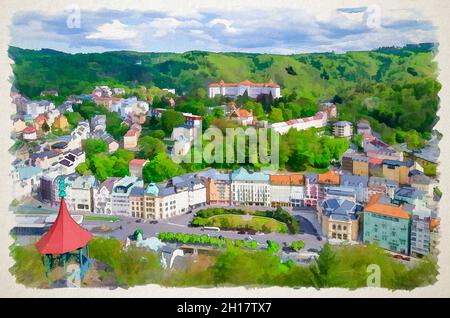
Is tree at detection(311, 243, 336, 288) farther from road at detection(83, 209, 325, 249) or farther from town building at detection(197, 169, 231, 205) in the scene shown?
town building at detection(197, 169, 231, 205)

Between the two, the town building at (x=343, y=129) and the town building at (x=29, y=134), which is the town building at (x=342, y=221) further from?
the town building at (x=29, y=134)

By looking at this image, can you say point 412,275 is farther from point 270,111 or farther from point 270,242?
point 270,111

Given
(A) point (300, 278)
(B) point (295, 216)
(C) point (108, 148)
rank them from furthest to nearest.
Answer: (C) point (108, 148)
(B) point (295, 216)
(A) point (300, 278)

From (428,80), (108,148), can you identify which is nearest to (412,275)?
(428,80)

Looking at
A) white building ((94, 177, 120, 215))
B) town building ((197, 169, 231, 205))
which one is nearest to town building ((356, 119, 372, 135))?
town building ((197, 169, 231, 205))

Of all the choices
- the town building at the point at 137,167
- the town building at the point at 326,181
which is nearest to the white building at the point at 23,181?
the town building at the point at 137,167

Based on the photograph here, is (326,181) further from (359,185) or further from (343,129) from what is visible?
(343,129)
